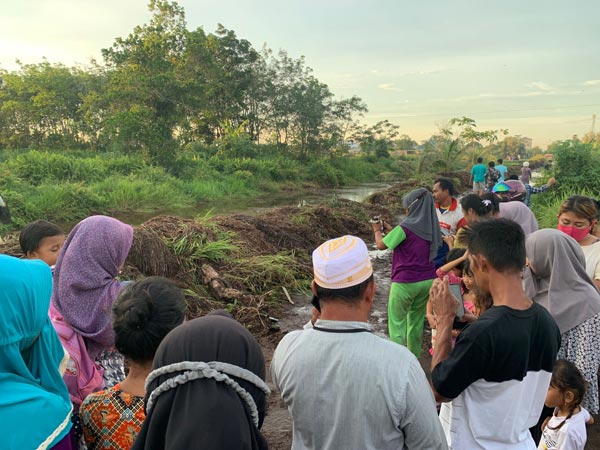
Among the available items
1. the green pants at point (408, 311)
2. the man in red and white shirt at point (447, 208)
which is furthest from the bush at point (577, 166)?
the green pants at point (408, 311)

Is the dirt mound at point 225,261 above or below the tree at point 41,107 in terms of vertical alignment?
below

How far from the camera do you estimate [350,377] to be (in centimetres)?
127

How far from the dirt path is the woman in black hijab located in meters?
0.44

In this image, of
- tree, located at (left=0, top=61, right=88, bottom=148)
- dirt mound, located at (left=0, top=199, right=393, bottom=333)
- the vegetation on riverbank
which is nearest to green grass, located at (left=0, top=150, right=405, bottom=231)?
tree, located at (left=0, top=61, right=88, bottom=148)

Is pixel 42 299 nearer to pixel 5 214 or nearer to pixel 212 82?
pixel 5 214

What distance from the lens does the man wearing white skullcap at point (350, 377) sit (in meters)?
1.25

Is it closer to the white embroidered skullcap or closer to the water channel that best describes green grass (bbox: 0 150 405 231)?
the water channel

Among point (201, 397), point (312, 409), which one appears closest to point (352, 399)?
point (312, 409)

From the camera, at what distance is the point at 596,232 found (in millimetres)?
3336

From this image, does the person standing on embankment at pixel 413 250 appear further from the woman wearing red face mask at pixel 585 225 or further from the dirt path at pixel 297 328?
the woman wearing red face mask at pixel 585 225

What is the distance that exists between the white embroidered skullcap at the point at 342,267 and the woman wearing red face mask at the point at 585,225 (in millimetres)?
2458

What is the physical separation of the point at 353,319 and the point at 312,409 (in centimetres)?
32

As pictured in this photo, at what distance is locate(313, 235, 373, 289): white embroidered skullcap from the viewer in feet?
4.45

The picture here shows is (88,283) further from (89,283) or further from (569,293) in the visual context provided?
(569,293)
